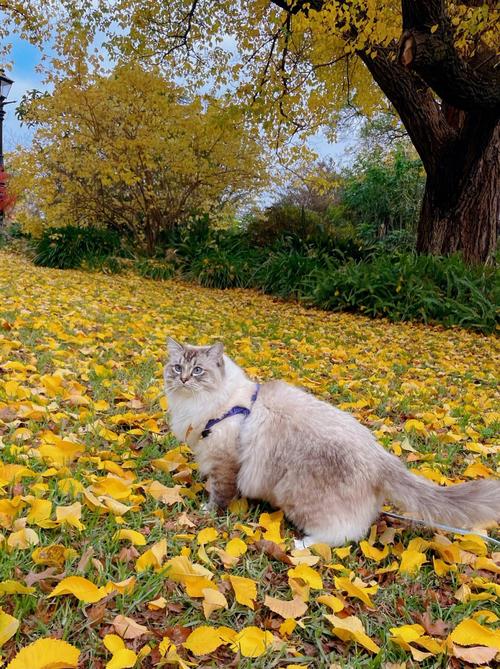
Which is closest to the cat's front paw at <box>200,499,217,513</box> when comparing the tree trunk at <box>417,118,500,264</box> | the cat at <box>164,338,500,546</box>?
the cat at <box>164,338,500,546</box>

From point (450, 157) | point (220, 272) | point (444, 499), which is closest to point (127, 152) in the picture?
point (220, 272)

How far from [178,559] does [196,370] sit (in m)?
0.98

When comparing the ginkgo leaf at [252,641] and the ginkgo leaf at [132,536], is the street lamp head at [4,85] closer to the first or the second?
the ginkgo leaf at [132,536]

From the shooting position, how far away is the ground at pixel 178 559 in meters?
1.63

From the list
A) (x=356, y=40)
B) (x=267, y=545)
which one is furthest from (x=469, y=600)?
(x=356, y=40)

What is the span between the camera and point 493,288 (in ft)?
29.7

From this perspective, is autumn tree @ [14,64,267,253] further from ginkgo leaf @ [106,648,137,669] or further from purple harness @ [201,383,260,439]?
ginkgo leaf @ [106,648,137,669]

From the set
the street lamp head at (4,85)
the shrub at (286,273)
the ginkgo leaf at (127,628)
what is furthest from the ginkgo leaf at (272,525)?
the street lamp head at (4,85)

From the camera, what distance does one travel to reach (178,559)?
1908mm

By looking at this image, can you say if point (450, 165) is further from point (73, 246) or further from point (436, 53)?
point (73, 246)

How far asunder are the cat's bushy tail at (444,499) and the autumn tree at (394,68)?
19.8 ft

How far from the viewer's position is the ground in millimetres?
1633

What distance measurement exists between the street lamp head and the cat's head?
13.3 m

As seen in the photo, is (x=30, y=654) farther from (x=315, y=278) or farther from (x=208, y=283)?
(x=208, y=283)
